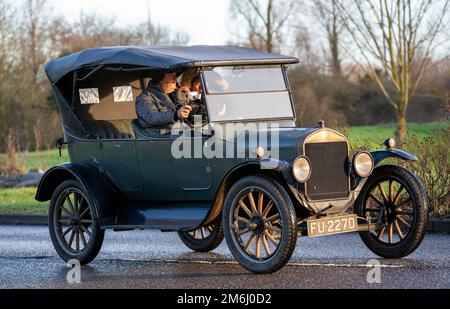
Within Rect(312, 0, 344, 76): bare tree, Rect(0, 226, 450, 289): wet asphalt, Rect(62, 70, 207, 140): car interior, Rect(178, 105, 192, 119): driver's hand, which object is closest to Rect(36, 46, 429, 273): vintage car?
Rect(62, 70, 207, 140): car interior

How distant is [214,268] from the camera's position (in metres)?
8.87

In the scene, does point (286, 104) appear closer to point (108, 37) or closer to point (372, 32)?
point (372, 32)

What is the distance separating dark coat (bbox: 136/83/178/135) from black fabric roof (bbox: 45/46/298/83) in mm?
362

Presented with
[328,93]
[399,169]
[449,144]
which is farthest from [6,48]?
[399,169]

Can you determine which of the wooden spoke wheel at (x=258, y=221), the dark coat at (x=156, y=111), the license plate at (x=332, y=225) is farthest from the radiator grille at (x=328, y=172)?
the dark coat at (x=156, y=111)

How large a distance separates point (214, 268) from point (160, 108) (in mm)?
1789

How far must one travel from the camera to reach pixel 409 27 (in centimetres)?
2484

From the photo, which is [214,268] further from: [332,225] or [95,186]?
[95,186]

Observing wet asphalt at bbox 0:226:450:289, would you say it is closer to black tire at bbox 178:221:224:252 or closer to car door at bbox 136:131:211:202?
black tire at bbox 178:221:224:252

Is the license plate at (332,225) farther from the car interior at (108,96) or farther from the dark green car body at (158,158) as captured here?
the car interior at (108,96)

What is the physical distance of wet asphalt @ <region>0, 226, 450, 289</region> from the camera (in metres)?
7.81

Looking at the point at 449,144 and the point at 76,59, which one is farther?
the point at 449,144

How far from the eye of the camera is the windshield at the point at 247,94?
916 cm
